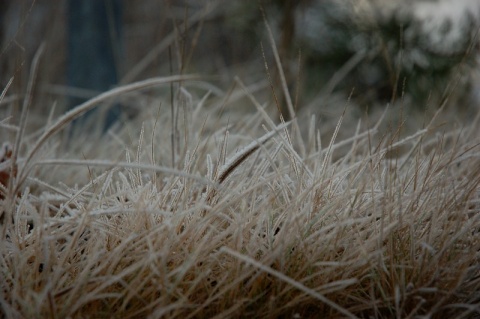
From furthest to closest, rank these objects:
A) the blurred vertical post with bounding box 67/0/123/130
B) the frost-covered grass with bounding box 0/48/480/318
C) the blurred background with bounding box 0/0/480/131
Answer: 1. the blurred vertical post with bounding box 67/0/123/130
2. the blurred background with bounding box 0/0/480/131
3. the frost-covered grass with bounding box 0/48/480/318

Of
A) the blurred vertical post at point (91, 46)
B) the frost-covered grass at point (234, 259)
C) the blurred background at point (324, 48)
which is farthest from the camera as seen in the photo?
the blurred vertical post at point (91, 46)

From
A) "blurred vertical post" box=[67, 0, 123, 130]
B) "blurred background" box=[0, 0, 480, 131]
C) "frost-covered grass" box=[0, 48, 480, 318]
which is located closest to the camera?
"frost-covered grass" box=[0, 48, 480, 318]

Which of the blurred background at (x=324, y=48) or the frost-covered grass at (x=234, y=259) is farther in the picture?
the blurred background at (x=324, y=48)

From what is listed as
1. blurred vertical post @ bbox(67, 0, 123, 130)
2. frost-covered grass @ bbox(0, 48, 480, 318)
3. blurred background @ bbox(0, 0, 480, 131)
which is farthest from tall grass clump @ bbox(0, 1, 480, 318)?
blurred vertical post @ bbox(67, 0, 123, 130)

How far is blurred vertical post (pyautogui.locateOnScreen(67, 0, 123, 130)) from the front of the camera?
112 inches

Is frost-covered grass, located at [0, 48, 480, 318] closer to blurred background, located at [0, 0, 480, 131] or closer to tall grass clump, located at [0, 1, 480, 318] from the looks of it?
tall grass clump, located at [0, 1, 480, 318]

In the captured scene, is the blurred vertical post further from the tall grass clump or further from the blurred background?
the tall grass clump

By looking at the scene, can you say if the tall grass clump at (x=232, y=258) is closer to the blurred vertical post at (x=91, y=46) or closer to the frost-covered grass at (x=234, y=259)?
the frost-covered grass at (x=234, y=259)

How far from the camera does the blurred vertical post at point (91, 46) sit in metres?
2.85

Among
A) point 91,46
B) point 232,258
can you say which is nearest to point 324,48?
point 91,46

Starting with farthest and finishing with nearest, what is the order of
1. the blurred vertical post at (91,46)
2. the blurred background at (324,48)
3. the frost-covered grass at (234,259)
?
the blurred vertical post at (91,46) < the blurred background at (324,48) < the frost-covered grass at (234,259)

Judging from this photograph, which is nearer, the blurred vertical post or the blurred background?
the blurred background

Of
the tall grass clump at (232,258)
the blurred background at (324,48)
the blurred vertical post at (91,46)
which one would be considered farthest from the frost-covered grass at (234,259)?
the blurred vertical post at (91,46)

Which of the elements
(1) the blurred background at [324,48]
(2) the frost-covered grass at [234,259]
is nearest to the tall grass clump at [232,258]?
(2) the frost-covered grass at [234,259]
